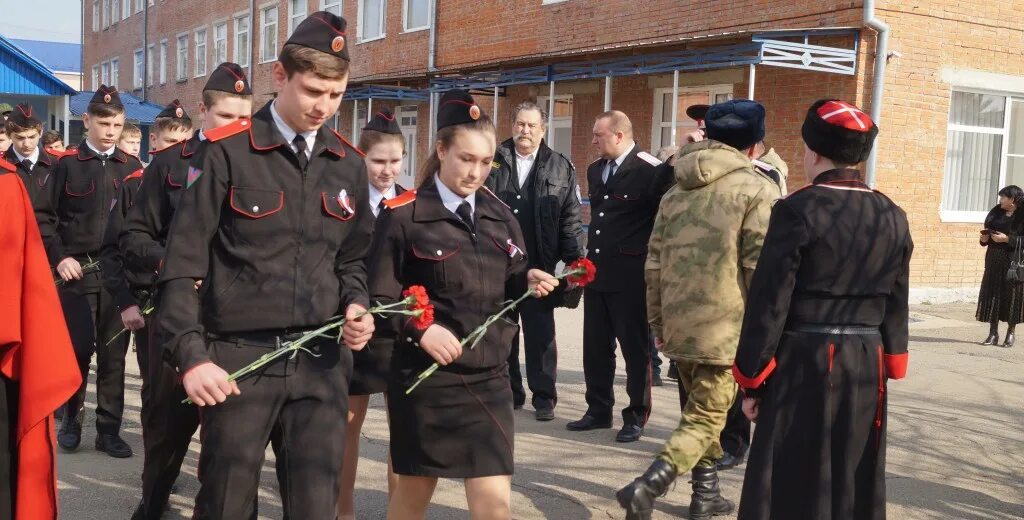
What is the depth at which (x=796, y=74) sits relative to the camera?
46.4 feet

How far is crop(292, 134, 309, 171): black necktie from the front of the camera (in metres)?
3.35

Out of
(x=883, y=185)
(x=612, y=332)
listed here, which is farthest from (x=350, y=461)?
(x=883, y=185)

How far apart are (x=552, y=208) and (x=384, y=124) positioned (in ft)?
7.10

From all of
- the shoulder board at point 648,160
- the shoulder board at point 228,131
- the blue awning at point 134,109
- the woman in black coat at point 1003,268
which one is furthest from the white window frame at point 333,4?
the shoulder board at point 228,131

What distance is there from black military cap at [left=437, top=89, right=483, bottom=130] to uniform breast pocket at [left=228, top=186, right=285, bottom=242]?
0.93m

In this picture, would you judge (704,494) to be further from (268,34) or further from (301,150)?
(268,34)

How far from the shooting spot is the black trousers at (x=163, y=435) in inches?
177

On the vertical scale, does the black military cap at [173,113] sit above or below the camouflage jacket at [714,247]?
above

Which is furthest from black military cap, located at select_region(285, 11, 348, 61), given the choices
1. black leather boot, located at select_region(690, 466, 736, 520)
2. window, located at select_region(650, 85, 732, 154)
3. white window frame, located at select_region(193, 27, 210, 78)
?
white window frame, located at select_region(193, 27, 210, 78)

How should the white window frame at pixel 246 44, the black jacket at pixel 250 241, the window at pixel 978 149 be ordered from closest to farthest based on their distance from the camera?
the black jacket at pixel 250 241
the window at pixel 978 149
the white window frame at pixel 246 44

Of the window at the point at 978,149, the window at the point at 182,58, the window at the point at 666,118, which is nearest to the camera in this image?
the window at the point at 978,149

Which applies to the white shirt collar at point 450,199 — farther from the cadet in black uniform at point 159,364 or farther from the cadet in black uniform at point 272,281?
the cadet in black uniform at point 159,364

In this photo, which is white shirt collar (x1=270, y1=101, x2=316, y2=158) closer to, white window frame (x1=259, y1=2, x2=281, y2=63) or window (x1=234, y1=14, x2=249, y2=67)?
white window frame (x1=259, y1=2, x2=281, y2=63)

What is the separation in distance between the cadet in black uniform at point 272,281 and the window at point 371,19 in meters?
23.0
